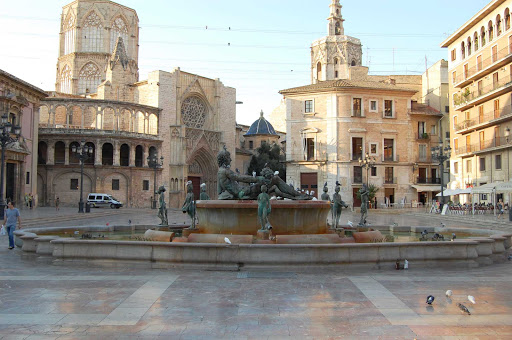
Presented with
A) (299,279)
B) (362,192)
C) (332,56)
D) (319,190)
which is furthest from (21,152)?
(332,56)

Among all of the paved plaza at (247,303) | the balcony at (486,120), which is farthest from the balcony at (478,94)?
the paved plaza at (247,303)

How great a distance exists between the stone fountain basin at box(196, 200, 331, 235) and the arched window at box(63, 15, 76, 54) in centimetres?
6297

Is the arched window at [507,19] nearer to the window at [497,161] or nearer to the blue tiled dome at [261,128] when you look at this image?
the window at [497,161]

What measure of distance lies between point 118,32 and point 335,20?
119 ft

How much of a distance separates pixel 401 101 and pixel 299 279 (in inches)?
1731

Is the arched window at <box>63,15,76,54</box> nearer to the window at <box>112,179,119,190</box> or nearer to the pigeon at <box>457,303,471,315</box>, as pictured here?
the window at <box>112,179,119,190</box>

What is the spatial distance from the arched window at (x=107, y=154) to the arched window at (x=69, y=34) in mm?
23210

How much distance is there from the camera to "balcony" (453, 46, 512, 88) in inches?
1428

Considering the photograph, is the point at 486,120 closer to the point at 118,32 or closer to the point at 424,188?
the point at 424,188

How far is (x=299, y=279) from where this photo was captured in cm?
872

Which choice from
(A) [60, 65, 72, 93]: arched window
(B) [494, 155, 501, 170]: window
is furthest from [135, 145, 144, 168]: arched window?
(B) [494, 155, 501, 170]: window

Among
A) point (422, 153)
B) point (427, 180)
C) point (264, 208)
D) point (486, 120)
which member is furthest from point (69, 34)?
point (264, 208)

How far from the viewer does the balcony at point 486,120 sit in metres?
36.6

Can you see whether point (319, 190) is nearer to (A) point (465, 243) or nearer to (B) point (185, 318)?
(A) point (465, 243)
